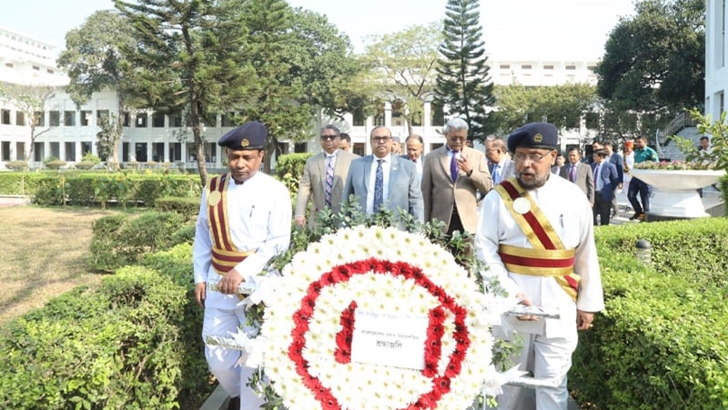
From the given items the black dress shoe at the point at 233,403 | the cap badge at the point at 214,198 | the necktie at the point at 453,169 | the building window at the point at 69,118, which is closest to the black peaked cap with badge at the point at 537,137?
the cap badge at the point at 214,198

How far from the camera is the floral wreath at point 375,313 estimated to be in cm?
217

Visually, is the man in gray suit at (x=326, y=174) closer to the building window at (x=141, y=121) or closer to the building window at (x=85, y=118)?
the building window at (x=141, y=121)

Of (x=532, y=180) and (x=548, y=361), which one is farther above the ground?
(x=532, y=180)

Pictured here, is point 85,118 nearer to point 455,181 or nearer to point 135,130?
point 135,130

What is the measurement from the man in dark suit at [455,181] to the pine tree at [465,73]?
29.0 m

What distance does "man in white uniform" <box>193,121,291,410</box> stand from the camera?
9.32 feet

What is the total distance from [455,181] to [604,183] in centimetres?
539

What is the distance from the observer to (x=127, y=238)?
725 centimetres

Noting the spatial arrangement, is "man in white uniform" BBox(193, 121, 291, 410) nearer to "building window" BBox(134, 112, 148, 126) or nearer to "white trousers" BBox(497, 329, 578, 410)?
"white trousers" BBox(497, 329, 578, 410)

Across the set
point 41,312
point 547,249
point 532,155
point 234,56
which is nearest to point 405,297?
point 547,249

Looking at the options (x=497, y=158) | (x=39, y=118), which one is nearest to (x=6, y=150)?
(x=39, y=118)

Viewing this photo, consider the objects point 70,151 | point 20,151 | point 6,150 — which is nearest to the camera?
point 6,150

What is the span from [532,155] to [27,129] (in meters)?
56.2

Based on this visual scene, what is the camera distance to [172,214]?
758 centimetres
